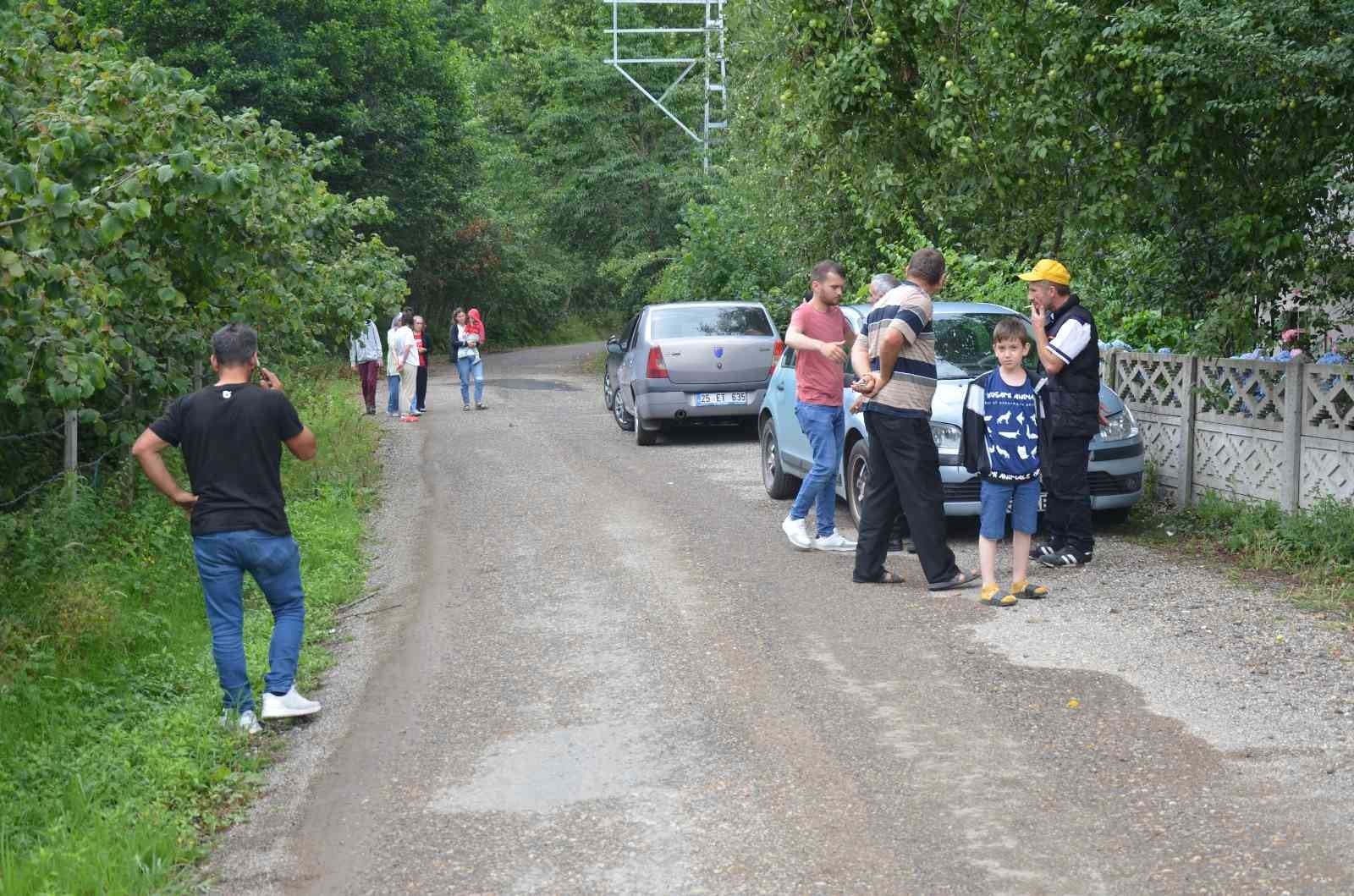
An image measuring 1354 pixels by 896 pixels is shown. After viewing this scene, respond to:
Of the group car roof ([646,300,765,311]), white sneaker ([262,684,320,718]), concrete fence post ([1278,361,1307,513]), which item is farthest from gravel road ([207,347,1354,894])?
car roof ([646,300,765,311])

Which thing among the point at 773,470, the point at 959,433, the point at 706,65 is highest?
the point at 706,65

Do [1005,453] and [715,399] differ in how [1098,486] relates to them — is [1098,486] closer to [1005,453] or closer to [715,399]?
[1005,453]

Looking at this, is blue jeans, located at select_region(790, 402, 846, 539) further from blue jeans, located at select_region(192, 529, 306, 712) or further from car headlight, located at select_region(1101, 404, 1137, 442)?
blue jeans, located at select_region(192, 529, 306, 712)

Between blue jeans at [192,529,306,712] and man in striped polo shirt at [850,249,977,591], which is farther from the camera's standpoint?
man in striped polo shirt at [850,249,977,591]

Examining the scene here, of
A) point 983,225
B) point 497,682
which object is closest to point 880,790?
point 497,682

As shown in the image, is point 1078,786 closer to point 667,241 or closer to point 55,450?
point 55,450

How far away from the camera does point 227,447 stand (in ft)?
21.3

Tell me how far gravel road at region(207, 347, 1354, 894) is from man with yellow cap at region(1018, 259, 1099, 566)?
1.25ft

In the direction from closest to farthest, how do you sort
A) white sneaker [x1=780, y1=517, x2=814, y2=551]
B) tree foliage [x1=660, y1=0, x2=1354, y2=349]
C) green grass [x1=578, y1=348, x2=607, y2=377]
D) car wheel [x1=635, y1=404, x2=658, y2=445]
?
1. tree foliage [x1=660, y1=0, x2=1354, y2=349]
2. white sneaker [x1=780, y1=517, x2=814, y2=551]
3. car wheel [x1=635, y1=404, x2=658, y2=445]
4. green grass [x1=578, y1=348, x2=607, y2=377]

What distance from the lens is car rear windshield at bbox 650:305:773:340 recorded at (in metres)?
18.1

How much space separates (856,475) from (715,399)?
22.6 ft

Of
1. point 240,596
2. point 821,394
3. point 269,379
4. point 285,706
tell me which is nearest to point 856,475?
point 821,394

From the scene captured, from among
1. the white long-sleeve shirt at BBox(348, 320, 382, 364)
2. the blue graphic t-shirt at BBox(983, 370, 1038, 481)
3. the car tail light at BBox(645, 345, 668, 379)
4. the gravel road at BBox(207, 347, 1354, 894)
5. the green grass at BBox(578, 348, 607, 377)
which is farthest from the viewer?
the green grass at BBox(578, 348, 607, 377)

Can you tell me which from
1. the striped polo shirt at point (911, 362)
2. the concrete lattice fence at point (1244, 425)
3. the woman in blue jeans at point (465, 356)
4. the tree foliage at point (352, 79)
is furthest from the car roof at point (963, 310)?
the tree foliage at point (352, 79)
